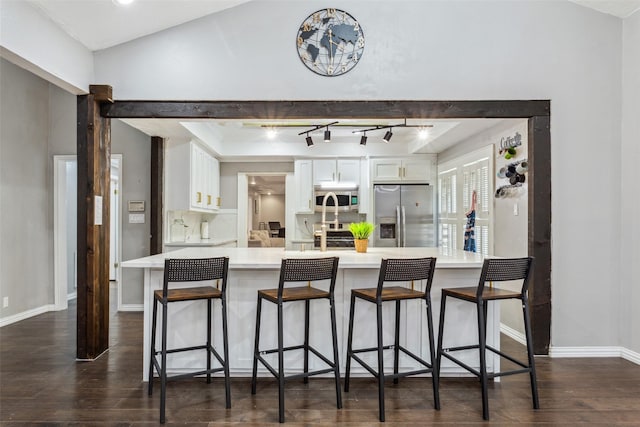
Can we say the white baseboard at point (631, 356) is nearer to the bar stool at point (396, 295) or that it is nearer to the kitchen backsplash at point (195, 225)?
the bar stool at point (396, 295)

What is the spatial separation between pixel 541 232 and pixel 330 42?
8.01 ft

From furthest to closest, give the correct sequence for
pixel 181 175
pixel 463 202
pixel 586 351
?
1. pixel 463 202
2. pixel 181 175
3. pixel 586 351

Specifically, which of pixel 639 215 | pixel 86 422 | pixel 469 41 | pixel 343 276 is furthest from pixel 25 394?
pixel 639 215

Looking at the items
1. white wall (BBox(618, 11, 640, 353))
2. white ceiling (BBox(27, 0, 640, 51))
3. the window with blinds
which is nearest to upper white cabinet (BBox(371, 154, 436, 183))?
the window with blinds

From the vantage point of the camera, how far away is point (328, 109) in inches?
143

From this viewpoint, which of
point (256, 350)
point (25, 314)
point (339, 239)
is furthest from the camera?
point (339, 239)

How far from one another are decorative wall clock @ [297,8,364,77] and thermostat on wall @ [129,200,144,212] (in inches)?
111

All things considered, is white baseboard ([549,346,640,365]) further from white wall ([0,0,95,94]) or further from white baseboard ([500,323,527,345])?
white wall ([0,0,95,94])

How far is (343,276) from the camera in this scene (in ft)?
10.1

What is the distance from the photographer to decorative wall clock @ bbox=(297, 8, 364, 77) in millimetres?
3594

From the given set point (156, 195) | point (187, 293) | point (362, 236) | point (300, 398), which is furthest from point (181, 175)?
point (300, 398)

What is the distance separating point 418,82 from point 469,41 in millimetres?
559

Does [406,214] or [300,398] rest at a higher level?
[406,214]

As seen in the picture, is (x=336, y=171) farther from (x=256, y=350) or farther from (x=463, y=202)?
(x=256, y=350)
